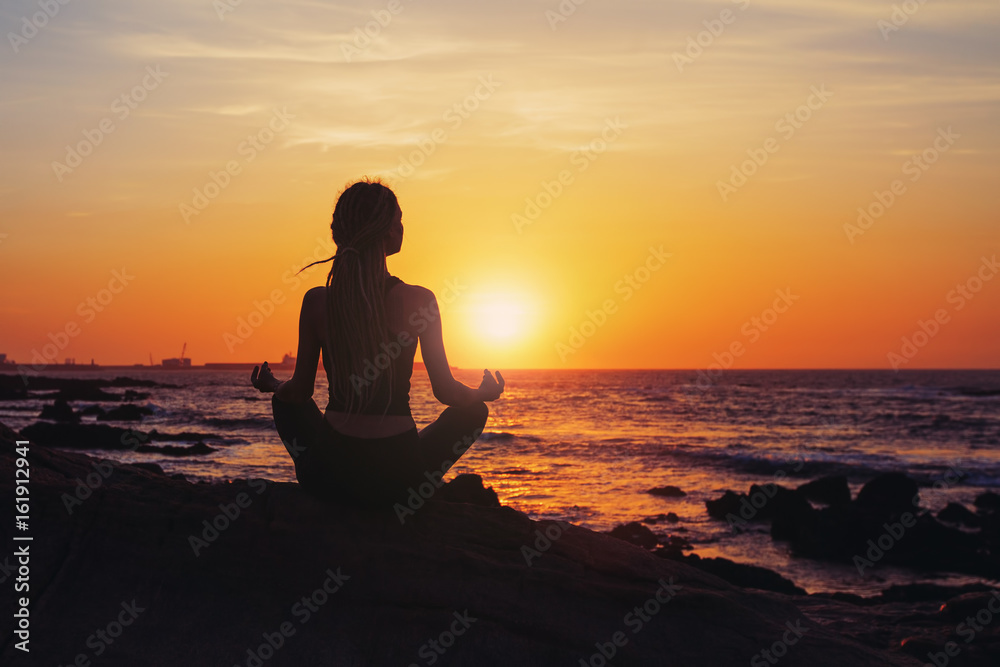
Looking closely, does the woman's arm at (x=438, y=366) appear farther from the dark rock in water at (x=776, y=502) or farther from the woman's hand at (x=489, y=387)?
the dark rock in water at (x=776, y=502)

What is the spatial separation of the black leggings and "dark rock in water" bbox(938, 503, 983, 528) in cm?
2000

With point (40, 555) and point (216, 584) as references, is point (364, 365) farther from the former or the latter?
point (40, 555)

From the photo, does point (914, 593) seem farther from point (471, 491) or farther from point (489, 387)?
point (489, 387)

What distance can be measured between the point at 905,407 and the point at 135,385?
93095 mm

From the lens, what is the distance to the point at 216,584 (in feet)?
15.6

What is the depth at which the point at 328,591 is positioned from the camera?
4.79m

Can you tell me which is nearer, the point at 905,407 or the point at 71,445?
the point at 71,445

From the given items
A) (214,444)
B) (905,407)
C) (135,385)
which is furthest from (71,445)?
(135,385)

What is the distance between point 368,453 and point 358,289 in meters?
1.00

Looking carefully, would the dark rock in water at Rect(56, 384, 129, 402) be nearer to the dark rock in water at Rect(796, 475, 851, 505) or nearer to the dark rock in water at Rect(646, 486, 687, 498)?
the dark rock in water at Rect(646, 486, 687, 498)

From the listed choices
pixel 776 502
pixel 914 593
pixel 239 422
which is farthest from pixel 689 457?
pixel 239 422

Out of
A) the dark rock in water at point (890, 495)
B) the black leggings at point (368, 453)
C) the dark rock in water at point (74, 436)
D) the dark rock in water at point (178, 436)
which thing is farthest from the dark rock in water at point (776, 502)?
the dark rock in water at point (178, 436)

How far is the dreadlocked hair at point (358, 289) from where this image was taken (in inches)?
176

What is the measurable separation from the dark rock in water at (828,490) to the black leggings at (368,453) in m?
20.1
